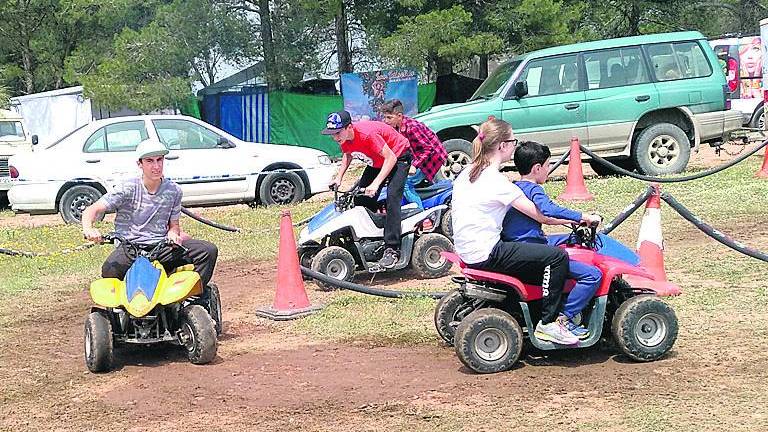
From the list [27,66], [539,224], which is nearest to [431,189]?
[539,224]

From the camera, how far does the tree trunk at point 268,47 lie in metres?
26.8

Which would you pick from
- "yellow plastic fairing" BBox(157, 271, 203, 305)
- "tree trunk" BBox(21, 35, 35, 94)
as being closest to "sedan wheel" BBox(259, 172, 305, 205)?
"yellow plastic fairing" BBox(157, 271, 203, 305)

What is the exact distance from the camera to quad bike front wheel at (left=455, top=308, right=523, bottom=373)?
6516mm

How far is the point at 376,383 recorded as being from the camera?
6.53m

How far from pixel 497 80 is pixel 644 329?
35.4ft

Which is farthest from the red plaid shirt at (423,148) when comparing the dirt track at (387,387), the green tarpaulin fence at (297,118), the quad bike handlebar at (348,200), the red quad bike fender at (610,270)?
the green tarpaulin fence at (297,118)

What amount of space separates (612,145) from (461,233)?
10.2 m

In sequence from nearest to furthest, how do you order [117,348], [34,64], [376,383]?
[376,383], [117,348], [34,64]

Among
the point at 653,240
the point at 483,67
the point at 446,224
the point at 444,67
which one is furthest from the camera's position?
the point at 483,67

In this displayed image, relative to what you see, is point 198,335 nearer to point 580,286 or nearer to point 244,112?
point 580,286

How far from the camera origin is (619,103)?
16.1 m

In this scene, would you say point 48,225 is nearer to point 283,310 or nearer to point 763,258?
point 283,310

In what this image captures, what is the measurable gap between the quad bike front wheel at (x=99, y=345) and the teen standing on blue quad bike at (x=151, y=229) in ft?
0.36

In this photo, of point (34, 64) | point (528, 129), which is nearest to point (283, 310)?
point (528, 129)
